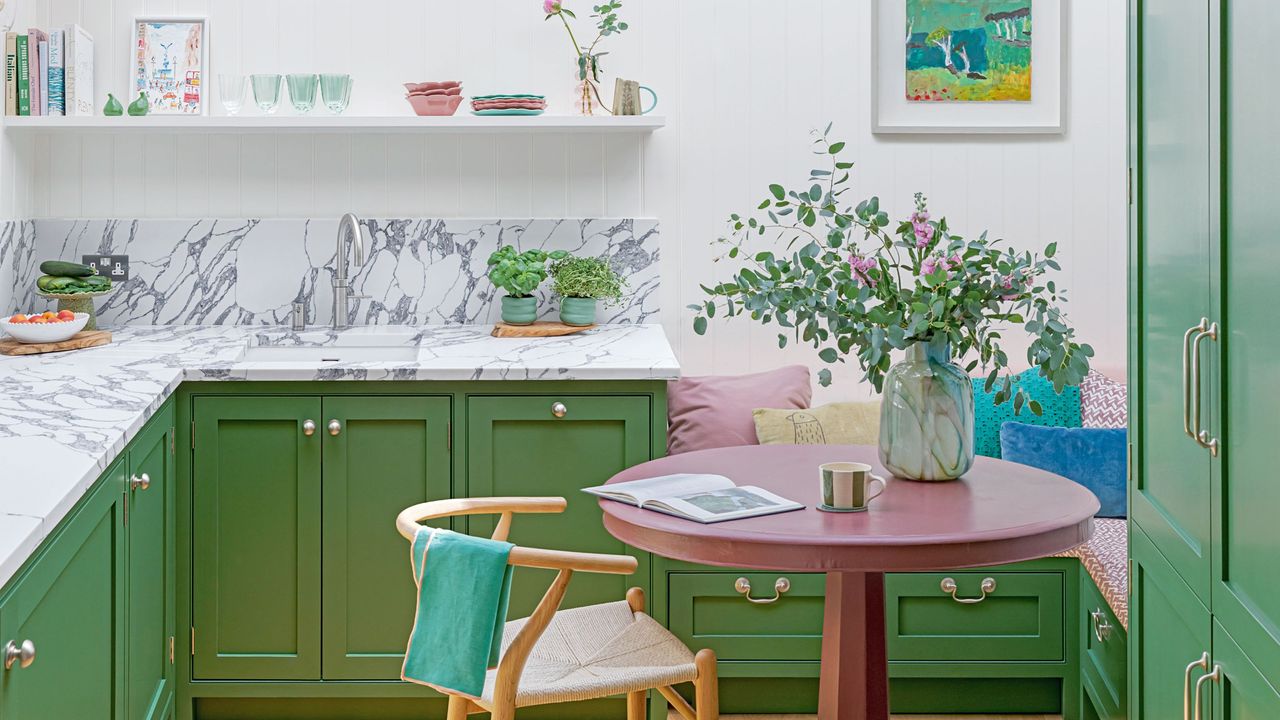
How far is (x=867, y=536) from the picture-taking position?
5.98 ft

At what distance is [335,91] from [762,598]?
179 cm

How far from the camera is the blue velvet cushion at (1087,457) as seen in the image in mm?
3123

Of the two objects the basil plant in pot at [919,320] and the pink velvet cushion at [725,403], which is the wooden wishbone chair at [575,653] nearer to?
the basil plant in pot at [919,320]

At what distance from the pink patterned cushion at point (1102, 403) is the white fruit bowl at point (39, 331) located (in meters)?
2.61

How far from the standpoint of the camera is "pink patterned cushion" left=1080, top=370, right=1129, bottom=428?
134 inches

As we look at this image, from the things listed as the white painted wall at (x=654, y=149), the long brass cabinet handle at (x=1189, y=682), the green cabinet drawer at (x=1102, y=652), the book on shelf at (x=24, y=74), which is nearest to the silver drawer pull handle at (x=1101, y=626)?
the green cabinet drawer at (x=1102, y=652)

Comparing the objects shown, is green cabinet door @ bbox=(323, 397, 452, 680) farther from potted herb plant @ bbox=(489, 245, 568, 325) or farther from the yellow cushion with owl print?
the yellow cushion with owl print

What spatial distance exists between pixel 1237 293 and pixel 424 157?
2523mm

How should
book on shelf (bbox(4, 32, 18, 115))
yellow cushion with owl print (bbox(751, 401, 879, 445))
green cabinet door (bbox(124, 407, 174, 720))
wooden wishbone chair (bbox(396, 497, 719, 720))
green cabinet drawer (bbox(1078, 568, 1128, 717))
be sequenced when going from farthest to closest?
book on shelf (bbox(4, 32, 18, 115))
yellow cushion with owl print (bbox(751, 401, 879, 445))
green cabinet drawer (bbox(1078, 568, 1128, 717))
green cabinet door (bbox(124, 407, 174, 720))
wooden wishbone chair (bbox(396, 497, 719, 720))

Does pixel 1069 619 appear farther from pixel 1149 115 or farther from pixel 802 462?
pixel 1149 115

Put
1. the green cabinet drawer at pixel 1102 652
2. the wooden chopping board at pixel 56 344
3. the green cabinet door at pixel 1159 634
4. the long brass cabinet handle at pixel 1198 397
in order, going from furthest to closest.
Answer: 1. the wooden chopping board at pixel 56 344
2. the green cabinet drawer at pixel 1102 652
3. the green cabinet door at pixel 1159 634
4. the long brass cabinet handle at pixel 1198 397

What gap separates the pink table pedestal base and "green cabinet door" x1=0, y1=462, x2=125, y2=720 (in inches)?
46.1

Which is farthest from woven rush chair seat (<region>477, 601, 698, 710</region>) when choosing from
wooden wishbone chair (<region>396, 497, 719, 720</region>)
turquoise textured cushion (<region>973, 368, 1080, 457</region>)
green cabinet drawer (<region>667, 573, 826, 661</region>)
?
turquoise textured cushion (<region>973, 368, 1080, 457</region>)

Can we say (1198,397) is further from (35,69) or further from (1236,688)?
(35,69)
